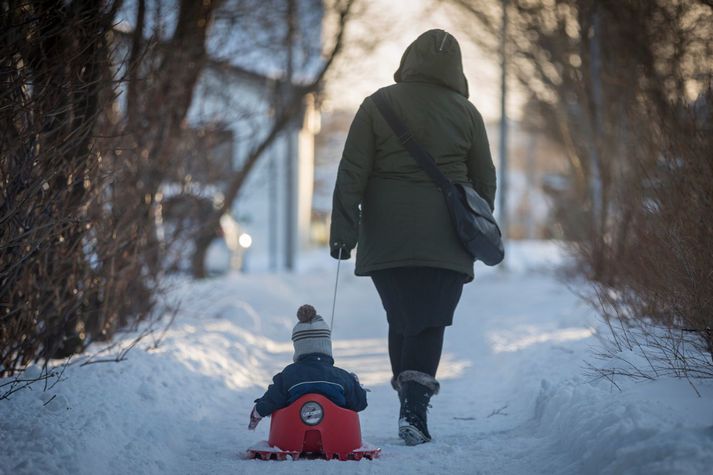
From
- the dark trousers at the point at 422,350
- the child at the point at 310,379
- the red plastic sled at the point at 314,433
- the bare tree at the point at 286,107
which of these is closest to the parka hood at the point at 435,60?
the dark trousers at the point at 422,350

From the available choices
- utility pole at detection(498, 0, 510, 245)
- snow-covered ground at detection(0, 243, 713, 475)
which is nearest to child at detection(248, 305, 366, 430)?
snow-covered ground at detection(0, 243, 713, 475)

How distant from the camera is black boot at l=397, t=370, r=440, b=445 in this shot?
202 inches

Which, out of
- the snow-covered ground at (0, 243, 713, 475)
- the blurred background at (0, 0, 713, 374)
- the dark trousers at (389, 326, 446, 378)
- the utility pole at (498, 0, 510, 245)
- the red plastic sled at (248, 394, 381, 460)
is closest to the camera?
the snow-covered ground at (0, 243, 713, 475)

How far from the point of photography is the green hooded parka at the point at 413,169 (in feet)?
16.7

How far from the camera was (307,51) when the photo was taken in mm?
17219

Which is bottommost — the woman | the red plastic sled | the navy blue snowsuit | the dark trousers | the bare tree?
the red plastic sled

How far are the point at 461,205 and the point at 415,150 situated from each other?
0.37 meters

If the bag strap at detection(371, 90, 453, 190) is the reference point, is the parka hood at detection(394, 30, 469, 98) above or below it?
above

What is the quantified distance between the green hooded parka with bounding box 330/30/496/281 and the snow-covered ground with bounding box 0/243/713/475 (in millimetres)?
984

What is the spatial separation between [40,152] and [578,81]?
412 inches

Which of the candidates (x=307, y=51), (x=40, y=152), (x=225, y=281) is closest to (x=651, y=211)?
(x=40, y=152)

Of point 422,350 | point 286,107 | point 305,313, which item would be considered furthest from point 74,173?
point 286,107

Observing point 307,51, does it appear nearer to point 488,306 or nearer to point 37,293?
point 488,306

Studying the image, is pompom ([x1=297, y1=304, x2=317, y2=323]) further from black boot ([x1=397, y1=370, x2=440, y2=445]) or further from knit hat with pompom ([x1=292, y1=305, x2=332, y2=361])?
black boot ([x1=397, y1=370, x2=440, y2=445])
